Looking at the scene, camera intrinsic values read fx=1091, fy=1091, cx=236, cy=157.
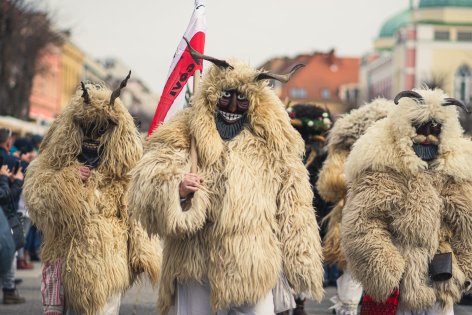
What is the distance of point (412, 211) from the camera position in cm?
751

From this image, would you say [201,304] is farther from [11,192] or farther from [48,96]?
[48,96]

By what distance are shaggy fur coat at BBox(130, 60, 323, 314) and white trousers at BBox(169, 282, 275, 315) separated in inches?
2.6

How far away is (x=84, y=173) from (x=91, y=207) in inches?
10.9

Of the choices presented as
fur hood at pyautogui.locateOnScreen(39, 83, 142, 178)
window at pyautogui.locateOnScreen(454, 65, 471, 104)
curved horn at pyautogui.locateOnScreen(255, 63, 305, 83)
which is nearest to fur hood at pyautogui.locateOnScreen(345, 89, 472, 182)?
curved horn at pyautogui.locateOnScreen(255, 63, 305, 83)

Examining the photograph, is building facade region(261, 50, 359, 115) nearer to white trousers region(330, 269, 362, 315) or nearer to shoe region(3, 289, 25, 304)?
shoe region(3, 289, 25, 304)

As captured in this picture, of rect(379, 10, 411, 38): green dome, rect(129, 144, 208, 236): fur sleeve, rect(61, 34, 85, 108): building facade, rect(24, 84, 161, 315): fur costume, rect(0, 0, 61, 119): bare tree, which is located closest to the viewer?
rect(129, 144, 208, 236): fur sleeve

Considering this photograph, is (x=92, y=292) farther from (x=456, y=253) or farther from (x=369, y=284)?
(x=456, y=253)

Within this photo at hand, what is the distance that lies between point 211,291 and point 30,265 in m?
10.3

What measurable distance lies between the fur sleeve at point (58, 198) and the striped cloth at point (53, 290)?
32 cm

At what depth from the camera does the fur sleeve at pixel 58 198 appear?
8070mm

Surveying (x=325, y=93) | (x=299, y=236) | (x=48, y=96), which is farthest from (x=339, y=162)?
(x=325, y=93)

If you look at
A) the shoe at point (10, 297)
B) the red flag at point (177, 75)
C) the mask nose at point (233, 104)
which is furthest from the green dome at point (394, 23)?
the mask nose at point (233, 104)

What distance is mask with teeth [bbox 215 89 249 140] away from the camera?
6.98 m

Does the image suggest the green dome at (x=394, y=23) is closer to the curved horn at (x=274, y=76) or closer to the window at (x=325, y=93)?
the window at (x=325, y=93)
